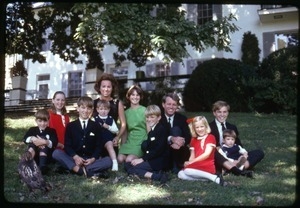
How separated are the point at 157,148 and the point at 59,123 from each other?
92cm

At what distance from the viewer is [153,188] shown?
8.42ft

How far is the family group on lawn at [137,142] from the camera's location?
9.70 ft

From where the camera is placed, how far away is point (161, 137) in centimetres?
313

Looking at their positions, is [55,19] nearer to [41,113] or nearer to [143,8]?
[143,8]

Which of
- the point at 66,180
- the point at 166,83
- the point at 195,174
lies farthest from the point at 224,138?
the point at 166,83

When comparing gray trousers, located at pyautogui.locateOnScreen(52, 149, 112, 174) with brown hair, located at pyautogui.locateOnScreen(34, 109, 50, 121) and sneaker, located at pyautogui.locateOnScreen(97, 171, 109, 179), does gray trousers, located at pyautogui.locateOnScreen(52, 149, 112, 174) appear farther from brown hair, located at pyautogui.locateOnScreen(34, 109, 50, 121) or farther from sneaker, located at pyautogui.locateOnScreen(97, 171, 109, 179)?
brown hair, located at pyautogui.locateOnScreen(34, 109, 50, 121)

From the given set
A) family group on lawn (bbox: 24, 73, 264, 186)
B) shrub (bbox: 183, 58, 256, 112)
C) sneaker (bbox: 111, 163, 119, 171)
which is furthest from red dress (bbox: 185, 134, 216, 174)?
shrub (bbox: 183, 58, 256, 112)

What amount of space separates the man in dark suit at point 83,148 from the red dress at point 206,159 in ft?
2.41

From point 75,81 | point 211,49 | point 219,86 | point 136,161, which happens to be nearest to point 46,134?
point 136,161

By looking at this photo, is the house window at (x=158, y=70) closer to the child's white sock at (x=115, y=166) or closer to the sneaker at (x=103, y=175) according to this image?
the child's white sock at (x=115, y=166)

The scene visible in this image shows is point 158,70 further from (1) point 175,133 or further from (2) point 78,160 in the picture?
Answer: (2) point 78,160

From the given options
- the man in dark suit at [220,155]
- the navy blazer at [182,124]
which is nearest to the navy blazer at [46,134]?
the navy blazer at [182,124]

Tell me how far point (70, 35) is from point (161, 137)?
16.2 ft

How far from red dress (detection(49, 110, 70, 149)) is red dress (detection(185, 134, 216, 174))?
1159mm
